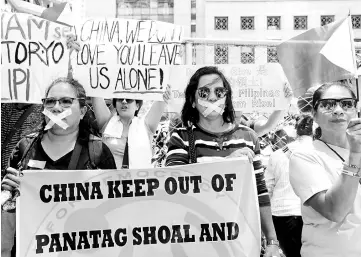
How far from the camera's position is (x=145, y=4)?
51.2 m

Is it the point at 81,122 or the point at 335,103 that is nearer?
A: the point at 335,103

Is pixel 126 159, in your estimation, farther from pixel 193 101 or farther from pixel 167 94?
pixel 193 101

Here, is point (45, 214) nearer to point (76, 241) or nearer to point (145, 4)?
point (76, 241)

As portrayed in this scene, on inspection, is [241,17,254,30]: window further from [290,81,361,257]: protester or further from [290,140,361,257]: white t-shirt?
[290,140,361,257]: white t-shirt

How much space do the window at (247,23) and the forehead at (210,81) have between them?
4022 cm

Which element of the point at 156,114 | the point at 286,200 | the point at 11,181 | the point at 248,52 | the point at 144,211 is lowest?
the point at 286,200

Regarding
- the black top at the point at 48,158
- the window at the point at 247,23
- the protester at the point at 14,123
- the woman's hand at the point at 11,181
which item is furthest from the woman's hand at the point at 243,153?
the window at the point at 247,23

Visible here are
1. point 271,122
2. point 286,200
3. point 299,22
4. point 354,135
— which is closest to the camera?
point 354,135

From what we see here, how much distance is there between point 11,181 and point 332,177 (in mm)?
1700

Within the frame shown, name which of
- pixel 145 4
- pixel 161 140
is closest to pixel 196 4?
pixel 145 4

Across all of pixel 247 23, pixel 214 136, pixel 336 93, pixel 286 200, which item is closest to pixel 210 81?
pixel 214 136

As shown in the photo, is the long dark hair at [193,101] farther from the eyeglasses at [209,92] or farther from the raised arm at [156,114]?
the raised arm at [156,114]

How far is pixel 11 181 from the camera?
3.45 metres

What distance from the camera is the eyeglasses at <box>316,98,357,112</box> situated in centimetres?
329
